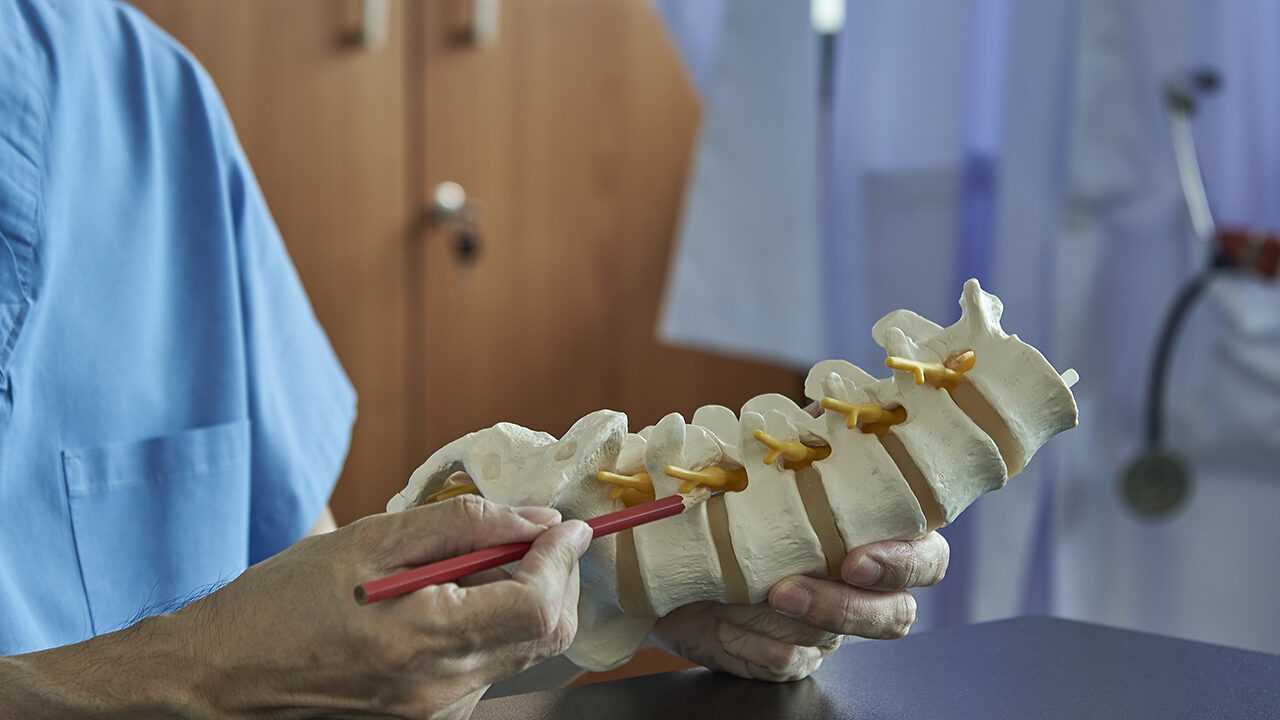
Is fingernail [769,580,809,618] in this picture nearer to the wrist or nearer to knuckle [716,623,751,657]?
knuckle [716,623,751,657]

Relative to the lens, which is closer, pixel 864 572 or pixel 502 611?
pixel 502 611

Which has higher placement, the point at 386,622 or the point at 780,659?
the point at 386,622

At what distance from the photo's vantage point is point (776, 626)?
26.4 inches

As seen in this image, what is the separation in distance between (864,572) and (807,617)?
0.04 metres

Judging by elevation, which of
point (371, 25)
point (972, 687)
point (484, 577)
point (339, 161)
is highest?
point (371, 25)

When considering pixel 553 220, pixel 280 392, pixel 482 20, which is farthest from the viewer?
pixel 553 220

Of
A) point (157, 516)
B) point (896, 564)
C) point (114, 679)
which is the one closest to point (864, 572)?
point (896, 564)

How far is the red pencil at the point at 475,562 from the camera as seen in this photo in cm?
49

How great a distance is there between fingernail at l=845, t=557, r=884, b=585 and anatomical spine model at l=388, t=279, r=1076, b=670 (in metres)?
0.01

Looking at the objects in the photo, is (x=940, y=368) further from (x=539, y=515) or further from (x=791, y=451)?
(x=539, y=515)

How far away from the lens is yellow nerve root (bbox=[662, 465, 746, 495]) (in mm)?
602

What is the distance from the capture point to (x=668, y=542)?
0.62 meters

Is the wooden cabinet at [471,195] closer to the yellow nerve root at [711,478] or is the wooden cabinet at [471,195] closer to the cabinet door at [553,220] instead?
the cabinet door at [553,220]

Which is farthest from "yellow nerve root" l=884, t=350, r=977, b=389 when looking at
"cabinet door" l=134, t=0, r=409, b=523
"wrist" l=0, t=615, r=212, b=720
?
"cabinet door" l=134, t=0, r=409, b=523
